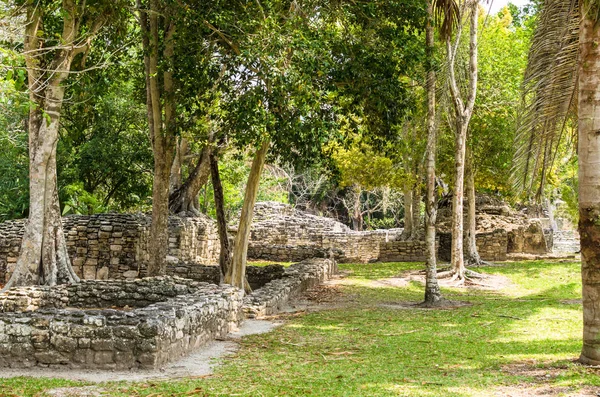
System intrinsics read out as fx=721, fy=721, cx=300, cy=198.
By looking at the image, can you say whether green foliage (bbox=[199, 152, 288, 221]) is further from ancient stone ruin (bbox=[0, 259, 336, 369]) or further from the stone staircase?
the stone staircase

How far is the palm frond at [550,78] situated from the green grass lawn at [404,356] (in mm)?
2996

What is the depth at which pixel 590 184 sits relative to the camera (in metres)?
7.91

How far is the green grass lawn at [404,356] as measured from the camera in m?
7.59

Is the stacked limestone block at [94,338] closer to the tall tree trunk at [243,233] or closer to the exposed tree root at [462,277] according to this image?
the tall tree trunk at [243,233]

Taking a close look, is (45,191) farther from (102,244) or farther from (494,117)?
(494,117)

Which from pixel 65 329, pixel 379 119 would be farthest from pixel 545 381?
pixel 379 119

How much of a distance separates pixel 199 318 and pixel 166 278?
3583mm

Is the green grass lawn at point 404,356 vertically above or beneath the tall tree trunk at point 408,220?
beneath

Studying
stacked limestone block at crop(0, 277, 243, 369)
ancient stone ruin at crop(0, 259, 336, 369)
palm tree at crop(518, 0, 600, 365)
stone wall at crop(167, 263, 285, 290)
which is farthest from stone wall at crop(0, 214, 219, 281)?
palm tree at crop(518, 0, 600, 365)

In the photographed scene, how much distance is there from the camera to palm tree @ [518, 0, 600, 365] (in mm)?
7875

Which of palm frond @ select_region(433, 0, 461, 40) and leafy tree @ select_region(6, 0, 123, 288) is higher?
palm frond @ select_region(433, 0, 461, 40)

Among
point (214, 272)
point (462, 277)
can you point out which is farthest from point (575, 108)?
point (214, 272)

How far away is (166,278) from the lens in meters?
13.6

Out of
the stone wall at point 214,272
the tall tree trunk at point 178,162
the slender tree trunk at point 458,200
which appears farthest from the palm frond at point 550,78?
the tall tree trunk at point 178,162
